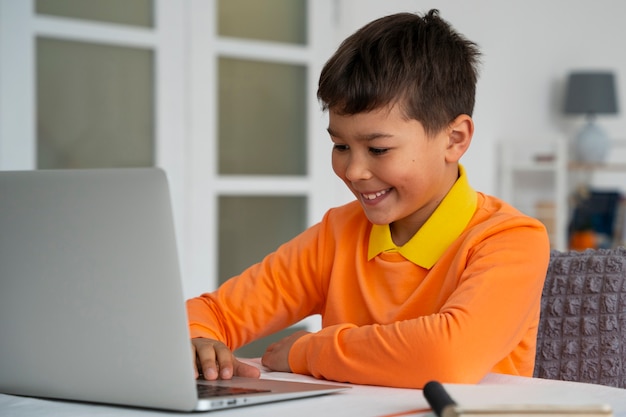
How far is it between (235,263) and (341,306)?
2.36 metres

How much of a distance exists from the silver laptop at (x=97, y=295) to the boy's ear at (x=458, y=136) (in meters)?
0.50

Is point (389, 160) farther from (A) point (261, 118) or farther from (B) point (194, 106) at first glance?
(A) point (261, 118)

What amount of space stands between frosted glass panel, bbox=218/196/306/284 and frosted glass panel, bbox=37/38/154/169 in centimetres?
40

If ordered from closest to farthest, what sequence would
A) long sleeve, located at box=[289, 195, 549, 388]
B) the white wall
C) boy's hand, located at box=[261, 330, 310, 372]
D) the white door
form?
long sleeve, located at box=[289, 195, 549, 388], boy's hand, located at box=[261, 330, 310, 372], the white door, the white wall

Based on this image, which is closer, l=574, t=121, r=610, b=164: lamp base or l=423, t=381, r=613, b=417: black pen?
l=423, t=381, r=613, b=417: black pen

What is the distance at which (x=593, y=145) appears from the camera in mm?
4961

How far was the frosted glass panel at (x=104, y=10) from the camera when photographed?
3164 mm

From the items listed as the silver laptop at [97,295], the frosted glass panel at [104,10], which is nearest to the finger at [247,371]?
the silver laptop at [97,295]

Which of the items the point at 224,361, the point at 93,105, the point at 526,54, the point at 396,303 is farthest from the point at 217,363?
the point at 526,54

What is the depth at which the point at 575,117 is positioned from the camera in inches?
205

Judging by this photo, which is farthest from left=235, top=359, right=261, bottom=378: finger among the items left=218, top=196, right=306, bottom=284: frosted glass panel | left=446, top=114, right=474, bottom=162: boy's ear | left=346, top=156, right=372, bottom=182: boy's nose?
left=218, top=196, right=306, bottom=284: frosted glass panel

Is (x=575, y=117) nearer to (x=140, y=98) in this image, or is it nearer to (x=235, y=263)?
(x=235, y=263)

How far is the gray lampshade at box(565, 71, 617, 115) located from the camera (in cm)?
491

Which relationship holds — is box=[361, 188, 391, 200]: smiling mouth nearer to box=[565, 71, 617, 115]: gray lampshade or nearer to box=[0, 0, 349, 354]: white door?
box=[0, 0, 349, 354]: white door
